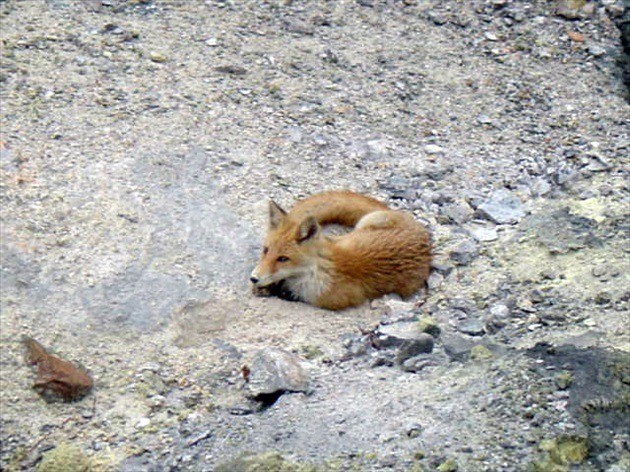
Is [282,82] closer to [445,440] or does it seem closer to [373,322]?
[373,322]

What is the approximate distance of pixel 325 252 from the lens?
8.70 meters

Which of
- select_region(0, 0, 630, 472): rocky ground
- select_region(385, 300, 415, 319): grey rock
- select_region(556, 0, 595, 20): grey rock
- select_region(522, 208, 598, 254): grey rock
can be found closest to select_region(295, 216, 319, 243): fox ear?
select_region(0, 0, 630, 472): rocky ground

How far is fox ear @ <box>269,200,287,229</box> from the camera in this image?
8641 millimetres

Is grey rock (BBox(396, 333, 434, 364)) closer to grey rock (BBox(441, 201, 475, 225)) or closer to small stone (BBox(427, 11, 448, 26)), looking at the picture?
grey rock (BBox(441, 201, 475, 225))

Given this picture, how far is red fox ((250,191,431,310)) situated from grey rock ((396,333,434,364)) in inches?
38.1

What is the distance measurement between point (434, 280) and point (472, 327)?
2.77 ft

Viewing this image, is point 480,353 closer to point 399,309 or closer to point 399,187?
point 399,309

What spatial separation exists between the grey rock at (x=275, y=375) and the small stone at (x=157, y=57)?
12.4ft

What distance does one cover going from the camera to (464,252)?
8766mm

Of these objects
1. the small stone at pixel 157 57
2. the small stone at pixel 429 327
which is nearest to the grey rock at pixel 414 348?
the small stone at pixel 429 327

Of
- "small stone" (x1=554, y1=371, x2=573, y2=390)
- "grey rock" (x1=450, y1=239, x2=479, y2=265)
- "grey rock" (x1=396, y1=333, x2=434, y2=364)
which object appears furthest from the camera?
"grey rock" (x1=450, y1=239, x2=479, y2=265)

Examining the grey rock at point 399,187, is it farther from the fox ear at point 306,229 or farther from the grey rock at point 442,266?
the fox ear at point 306,229

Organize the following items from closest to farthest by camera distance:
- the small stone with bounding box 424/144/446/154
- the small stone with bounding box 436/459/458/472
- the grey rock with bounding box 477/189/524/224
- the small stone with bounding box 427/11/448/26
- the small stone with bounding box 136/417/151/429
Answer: the small stone with bounding box 436/459/458/472, the small stone with bounding box 136/417/151/429, the grey rock with bounding box 477/189/524/224, the small stone with bounding box 424/144/446/154, the small stone with bounding box 427/11/448/26

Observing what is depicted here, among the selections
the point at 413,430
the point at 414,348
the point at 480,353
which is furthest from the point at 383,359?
the point at 413,430
